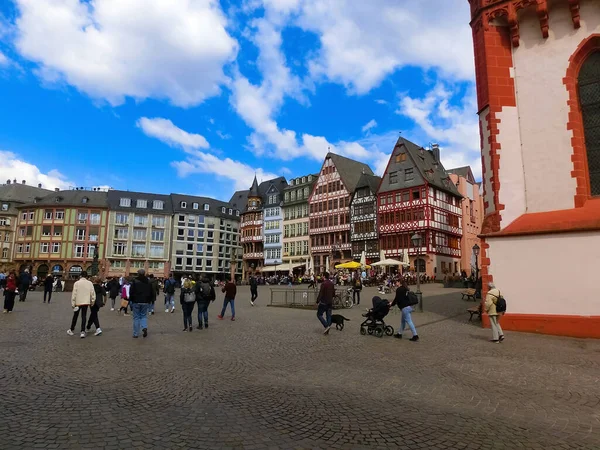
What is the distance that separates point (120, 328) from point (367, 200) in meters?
47.9

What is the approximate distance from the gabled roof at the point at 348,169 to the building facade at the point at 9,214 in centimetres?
5549

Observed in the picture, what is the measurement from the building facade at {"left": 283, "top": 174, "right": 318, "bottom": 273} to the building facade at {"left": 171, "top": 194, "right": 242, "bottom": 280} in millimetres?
21365

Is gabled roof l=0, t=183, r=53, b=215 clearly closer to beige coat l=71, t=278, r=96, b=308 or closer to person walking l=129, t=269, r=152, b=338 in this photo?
beige coat l=71, t=278, r=96, b=308

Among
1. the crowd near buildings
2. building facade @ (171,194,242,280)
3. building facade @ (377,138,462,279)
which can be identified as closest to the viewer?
building facade @ (377,138,462,279)

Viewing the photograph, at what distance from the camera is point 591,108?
47.9 ft

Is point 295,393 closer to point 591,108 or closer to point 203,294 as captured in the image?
point 203,294

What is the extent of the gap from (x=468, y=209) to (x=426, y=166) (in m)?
12.3

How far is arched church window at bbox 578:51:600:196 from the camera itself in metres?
14.3

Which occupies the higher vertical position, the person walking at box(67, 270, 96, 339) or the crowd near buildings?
the crowd near buildings

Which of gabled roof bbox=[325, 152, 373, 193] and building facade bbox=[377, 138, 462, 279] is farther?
gabled roof bbox=[325, 152, 373, 193]

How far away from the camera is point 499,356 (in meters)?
9.66

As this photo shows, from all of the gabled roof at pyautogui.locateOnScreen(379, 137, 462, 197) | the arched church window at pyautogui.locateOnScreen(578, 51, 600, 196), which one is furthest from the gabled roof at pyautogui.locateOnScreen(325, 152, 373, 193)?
the arched church window at pyautogui.locateOnScreen(578, 51, 600, 196)

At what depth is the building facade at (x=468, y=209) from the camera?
59.6m

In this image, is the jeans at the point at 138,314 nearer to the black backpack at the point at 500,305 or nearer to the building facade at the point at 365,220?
the black backpack at the point at 500,305
